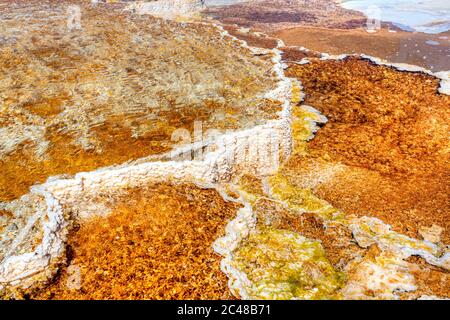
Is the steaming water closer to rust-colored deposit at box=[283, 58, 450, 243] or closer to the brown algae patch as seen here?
rust-colored deposit at box=[283, 58, 450, 243]

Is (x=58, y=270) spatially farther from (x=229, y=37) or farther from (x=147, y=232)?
(x=229, y=37)

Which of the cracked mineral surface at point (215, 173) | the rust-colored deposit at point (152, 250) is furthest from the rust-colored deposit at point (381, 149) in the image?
the rust-colored deposit at point (152, 250)

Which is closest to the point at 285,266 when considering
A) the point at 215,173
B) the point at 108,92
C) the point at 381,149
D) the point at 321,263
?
the point at 321,263

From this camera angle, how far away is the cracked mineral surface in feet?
30.1

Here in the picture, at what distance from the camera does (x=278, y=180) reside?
14.6 meters

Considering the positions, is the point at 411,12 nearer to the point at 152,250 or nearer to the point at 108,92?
the point at 108,92

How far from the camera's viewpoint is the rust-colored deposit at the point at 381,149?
41.9ft

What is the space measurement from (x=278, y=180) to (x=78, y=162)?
7.85 metres

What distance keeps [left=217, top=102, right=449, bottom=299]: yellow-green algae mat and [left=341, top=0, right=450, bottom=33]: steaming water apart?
Result: 3158 cm

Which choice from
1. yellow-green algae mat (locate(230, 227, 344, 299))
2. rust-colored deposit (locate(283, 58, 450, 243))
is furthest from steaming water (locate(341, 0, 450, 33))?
yellow-green algae mat (locate(230, 227, 344, 299))

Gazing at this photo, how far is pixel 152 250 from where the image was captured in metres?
9.67

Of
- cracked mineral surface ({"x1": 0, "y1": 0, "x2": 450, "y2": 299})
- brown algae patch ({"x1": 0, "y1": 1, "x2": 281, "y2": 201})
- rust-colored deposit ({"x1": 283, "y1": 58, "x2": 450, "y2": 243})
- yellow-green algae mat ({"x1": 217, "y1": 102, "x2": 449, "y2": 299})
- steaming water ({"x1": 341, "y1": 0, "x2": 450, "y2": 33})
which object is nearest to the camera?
yellow-green algae mat ({"x1": 217, "y1": 102, "x2": 449, "y2": 299})
